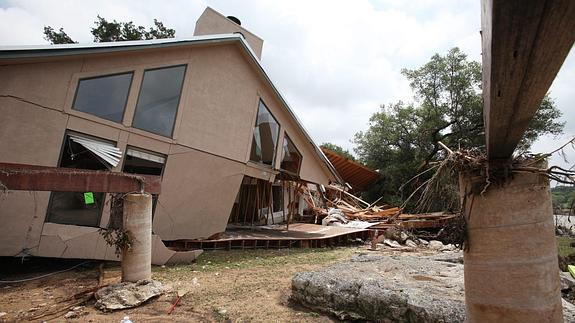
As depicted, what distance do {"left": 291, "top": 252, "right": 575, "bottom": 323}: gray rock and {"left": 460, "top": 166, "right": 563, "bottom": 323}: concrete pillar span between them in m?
1.47

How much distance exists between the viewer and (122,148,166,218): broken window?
811 centimetres

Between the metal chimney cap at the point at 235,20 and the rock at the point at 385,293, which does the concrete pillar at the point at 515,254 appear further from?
the metal chimney cap at the point at 235,20

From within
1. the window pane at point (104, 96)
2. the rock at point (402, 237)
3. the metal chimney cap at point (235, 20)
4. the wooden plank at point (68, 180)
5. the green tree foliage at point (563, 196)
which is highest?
the metal chimney cap at point (235, 20)

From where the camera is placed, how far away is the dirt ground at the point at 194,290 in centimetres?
462

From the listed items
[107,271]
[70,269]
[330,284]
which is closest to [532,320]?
[330,284]

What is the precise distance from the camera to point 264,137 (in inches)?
493

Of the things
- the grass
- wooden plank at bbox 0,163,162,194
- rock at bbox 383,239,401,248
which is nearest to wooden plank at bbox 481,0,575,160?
the grass

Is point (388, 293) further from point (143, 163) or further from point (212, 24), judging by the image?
point (212, 24)

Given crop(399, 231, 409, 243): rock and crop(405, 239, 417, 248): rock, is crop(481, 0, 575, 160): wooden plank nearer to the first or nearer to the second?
crop(405, 239, 417, 248): rock

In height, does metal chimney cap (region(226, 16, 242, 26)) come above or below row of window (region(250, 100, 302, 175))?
above

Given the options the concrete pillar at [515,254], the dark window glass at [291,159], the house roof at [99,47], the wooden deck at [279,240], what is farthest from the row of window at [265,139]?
the concrete pillar at [515,254]

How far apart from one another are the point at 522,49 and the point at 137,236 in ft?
20.7

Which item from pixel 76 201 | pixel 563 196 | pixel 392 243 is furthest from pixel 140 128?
pixel 392 243

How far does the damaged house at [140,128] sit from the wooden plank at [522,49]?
27.0 ft
